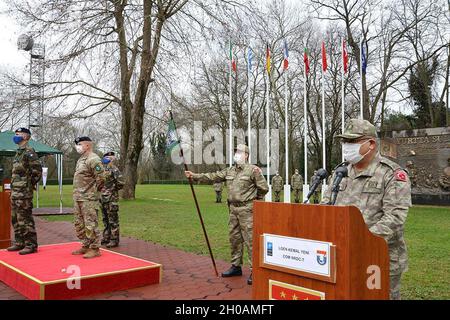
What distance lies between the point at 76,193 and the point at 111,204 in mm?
2122

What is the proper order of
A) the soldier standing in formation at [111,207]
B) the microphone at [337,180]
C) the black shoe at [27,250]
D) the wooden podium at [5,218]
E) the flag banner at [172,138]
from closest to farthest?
1. the microphone at [337,180]
2. the flag banner at [172,138]
3. the black shoe at [27,250]
4. the wooden podium at [5,218]
5. the soldier standing in formation at [111,207]

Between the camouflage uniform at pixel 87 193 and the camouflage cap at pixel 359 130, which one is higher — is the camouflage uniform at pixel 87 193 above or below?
below

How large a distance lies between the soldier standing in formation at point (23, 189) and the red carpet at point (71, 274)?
1.52 ft

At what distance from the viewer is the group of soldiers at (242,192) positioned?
117 inches

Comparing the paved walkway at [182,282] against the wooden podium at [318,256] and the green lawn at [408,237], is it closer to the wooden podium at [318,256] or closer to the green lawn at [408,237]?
the green lawn at [408,237]

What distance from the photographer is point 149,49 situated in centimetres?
1811

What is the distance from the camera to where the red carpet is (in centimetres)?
457

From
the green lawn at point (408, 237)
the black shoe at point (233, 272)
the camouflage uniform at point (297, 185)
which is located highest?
the camouflage uniform at point (297, 185)

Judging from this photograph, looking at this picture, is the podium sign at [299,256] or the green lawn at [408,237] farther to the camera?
the green lawn at [408,237]

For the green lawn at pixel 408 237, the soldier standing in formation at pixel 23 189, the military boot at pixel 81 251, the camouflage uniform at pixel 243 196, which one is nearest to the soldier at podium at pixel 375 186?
the green lawn at pixel 408 237

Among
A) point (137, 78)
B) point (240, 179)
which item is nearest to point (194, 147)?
point (137, 78)

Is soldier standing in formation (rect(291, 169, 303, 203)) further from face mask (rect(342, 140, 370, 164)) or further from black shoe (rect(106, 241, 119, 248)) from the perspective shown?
face mask (rect(342, 140, 370, 164))

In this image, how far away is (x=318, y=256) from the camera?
2273mm

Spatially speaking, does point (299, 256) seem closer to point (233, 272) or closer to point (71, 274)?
point (71, 274)
